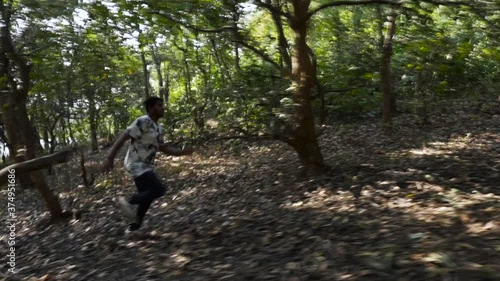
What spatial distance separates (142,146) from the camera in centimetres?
576

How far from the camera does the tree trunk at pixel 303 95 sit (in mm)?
6609

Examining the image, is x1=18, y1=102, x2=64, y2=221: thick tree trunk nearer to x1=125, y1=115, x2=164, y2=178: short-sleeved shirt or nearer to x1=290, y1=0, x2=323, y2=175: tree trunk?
x1=125, y1=115, x2=164, y2=178: short-sleeved shirt

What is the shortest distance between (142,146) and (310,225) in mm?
2255

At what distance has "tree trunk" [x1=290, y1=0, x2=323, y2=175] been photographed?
661 cm

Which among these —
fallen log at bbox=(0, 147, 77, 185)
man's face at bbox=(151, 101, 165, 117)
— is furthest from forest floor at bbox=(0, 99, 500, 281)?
fallen log at bbox=(0, 147, 77, 185)

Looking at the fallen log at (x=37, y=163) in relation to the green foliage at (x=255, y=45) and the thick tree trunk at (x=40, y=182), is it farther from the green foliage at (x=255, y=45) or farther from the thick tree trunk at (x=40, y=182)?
the thick tree trunk at (x=40, y=182)

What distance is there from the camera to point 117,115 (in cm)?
2475

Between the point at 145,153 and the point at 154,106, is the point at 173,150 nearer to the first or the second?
the point at 145,153

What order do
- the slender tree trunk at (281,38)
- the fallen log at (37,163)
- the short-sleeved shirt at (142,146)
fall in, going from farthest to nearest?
the slender tree trunk at (281,38)
the short-sleeved shirt at (142,146)
the fallen log at (37,163)

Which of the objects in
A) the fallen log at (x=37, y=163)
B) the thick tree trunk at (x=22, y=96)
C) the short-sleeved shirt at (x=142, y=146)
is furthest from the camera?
the thick tree trunk at (x=22, y=96)

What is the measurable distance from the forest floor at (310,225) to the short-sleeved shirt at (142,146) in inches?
33.6

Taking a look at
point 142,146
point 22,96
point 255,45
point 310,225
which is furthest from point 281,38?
point 22,96

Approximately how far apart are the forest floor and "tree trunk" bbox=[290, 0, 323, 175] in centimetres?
36

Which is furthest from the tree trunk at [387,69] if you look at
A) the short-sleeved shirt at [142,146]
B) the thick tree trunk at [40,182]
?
the thick tree trunk at [40,182]
